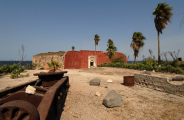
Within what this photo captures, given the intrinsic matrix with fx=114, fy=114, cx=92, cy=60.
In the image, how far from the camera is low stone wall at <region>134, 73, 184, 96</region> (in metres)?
6.09

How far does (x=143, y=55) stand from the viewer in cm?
2445

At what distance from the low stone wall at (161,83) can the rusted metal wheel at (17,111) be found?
707cm

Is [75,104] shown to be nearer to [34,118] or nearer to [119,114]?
[119,114]

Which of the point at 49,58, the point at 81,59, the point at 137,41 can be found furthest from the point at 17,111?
the point at 49,58

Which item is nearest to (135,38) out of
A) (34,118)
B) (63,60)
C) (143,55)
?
(143,55)

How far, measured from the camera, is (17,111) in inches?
57.5

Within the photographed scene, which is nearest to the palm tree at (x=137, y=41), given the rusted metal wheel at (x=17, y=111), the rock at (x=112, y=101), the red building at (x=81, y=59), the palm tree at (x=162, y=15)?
the palm tree at (x=162, y=15)

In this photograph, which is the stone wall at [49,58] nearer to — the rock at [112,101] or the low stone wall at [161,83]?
the low stone wall at [161,83]

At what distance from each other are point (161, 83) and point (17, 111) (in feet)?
25.1

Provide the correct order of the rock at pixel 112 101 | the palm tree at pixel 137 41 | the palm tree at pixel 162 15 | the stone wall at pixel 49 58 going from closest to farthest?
the rock at pixel 112 101, the palm tree at pixel 162 15, the palm tree at pixel 137 41, the stone wall at pixel 49 58

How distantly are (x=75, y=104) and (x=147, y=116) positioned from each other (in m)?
2.75

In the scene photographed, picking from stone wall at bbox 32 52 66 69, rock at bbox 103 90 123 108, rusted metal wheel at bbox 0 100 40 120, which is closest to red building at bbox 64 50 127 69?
stone wall at bbox 32 52 66 69

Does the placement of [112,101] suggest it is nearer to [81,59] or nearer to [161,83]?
[161,83]

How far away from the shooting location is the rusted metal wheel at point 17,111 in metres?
1.36
